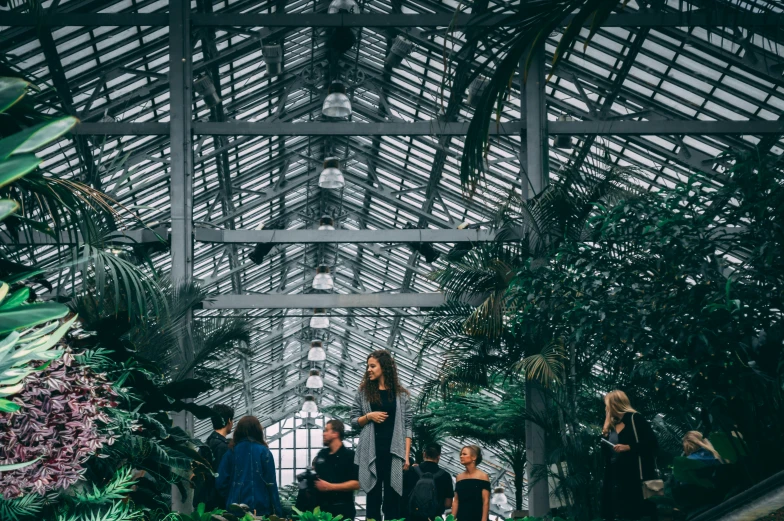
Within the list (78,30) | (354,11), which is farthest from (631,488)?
(78,30)

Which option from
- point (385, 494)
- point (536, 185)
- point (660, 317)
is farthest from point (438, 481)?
point (536, 185)

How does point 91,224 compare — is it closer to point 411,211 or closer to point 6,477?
point 6,477

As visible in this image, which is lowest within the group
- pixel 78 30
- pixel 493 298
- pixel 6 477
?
pixel 6 477

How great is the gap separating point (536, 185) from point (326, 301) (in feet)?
15.6

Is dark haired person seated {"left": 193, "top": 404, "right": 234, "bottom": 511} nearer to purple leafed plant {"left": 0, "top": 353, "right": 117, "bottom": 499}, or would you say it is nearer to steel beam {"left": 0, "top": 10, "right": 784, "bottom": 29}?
purple leafed plant {"left": 0, "top": 353, "right": 117, "bottom": 499}

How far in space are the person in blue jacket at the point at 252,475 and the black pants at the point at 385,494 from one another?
55cm

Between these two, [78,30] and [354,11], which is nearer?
[354,11]

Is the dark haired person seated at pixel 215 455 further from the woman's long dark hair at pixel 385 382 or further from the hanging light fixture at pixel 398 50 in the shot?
the hanging light fixture at pixel 398 50

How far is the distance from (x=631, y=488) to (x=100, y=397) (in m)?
2.61

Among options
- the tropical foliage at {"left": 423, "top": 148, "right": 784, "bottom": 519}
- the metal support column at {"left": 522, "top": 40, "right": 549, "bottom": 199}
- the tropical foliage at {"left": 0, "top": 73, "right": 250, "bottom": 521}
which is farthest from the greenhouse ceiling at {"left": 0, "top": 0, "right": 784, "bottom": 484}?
the tropical foliage at {"left": 423, "top": 148, "right": 784, "bottom": 519}

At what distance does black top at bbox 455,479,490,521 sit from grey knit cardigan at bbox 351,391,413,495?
96 cm

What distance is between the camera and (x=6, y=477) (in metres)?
2.07

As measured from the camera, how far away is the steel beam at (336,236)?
1012 cm

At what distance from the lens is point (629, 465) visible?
13.8 feet
